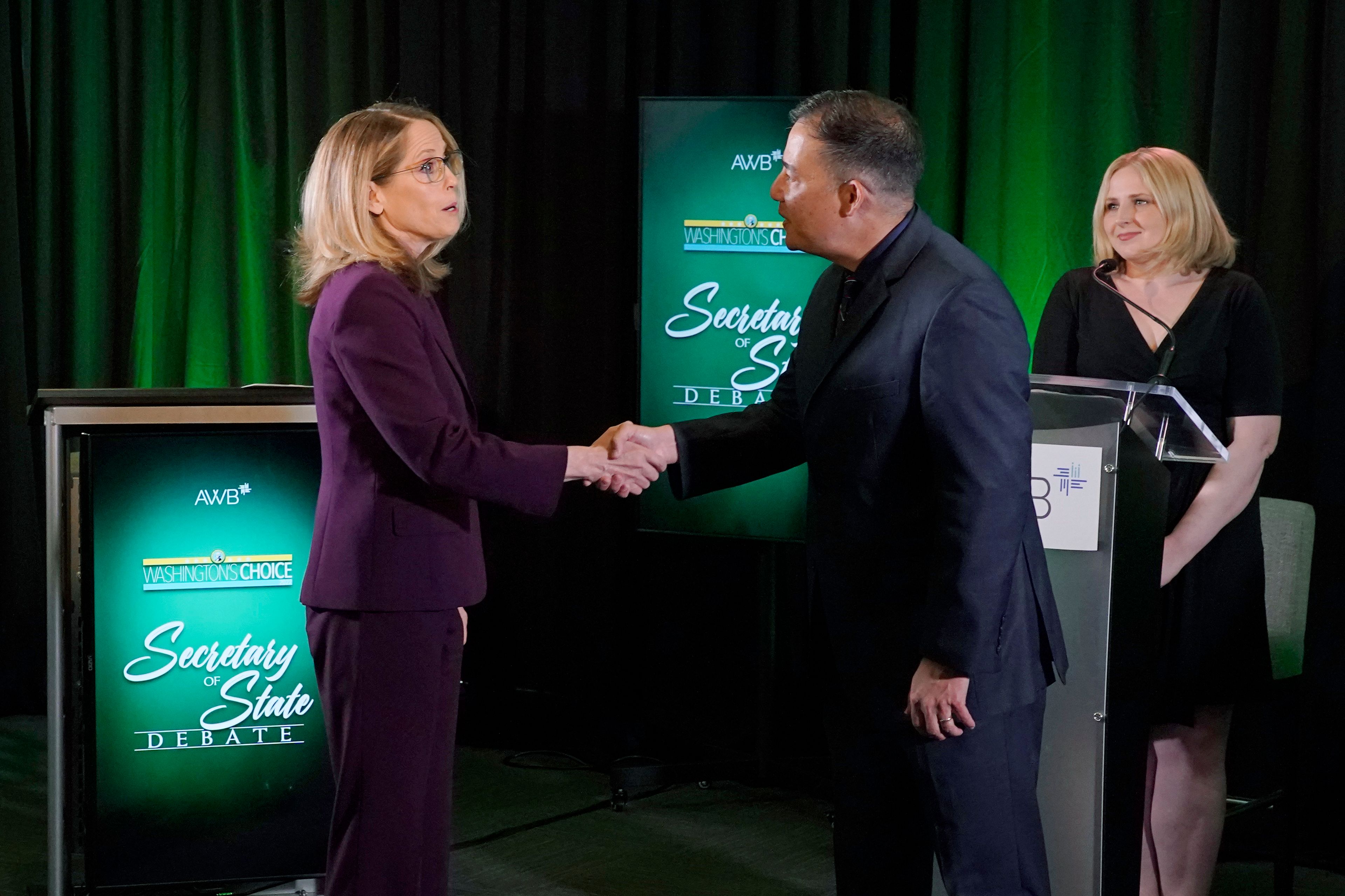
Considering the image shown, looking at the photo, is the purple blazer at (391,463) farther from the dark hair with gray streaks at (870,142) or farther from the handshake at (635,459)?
the dark hair with gray streaks at (870,142)

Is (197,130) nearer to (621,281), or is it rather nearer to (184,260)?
(184,260)

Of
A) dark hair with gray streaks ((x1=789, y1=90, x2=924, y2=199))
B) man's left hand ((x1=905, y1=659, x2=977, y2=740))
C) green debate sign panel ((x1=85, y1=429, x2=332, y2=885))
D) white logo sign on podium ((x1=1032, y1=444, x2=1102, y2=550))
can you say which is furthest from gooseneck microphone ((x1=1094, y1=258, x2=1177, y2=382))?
green debate sign panel ((x1=85, y1=429, x2=332, y2=885))

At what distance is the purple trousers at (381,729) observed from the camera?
2.17m

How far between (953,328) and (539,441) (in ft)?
8.40

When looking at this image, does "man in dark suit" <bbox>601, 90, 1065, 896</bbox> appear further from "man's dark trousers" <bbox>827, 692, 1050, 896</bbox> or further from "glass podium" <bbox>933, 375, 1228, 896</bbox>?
"glass podium" <bbox>933, 375, 1228, 896</bbox>

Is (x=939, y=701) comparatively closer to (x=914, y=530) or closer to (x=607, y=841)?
(x=914, y=530)

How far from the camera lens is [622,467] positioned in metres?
2.56

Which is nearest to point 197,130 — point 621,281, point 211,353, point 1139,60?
point 211,353

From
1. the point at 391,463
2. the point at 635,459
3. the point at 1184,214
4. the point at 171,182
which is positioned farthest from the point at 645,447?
the point at 171,182

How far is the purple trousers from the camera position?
2.17 meters

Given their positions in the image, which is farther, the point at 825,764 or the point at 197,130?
the point at 197,130

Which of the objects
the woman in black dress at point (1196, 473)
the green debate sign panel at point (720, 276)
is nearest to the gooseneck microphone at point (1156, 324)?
the woman in black dress at point (1196, 473)

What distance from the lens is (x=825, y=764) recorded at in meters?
3.95

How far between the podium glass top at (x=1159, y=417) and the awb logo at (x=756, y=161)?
Answer: 1.42 metres
